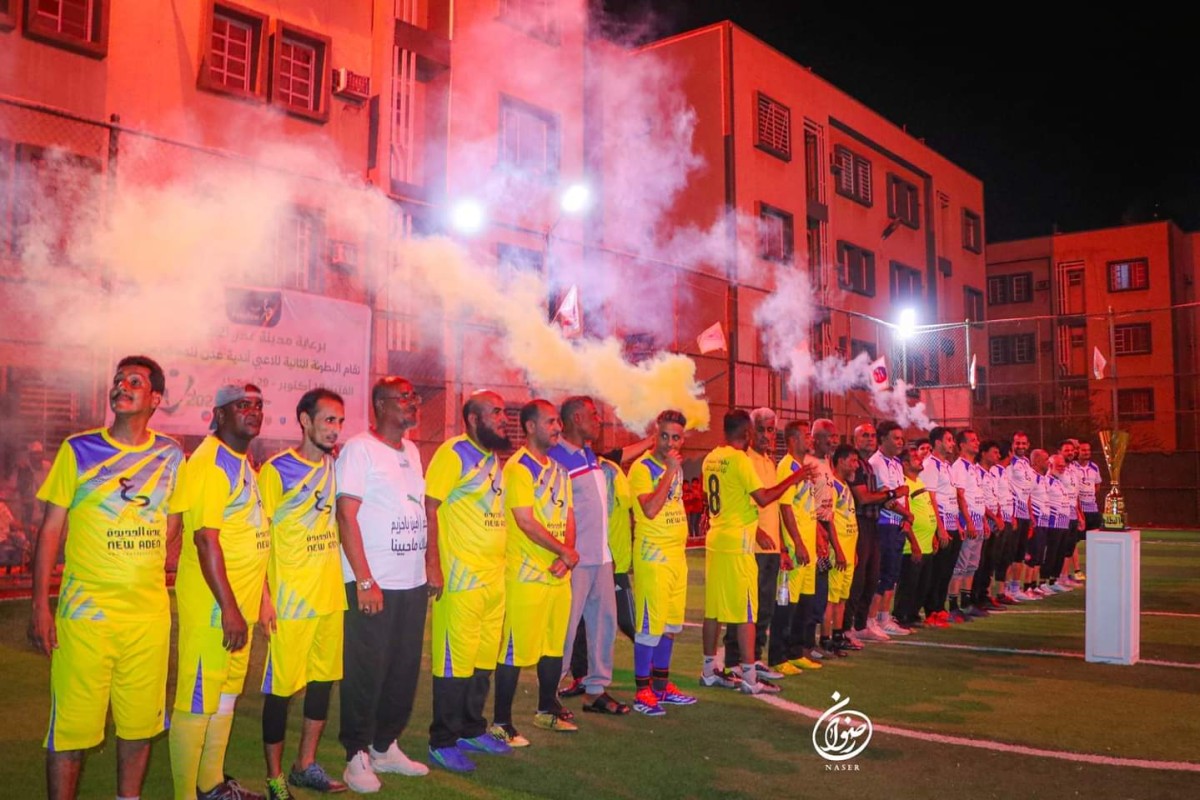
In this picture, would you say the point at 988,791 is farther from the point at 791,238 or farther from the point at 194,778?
the point at 791,238

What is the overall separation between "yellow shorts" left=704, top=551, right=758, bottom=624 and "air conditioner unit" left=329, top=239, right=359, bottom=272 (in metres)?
9.22

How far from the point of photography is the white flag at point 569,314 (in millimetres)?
14023

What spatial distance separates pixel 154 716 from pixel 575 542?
Answer: 292 cm

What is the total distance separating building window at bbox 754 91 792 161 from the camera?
25.6m

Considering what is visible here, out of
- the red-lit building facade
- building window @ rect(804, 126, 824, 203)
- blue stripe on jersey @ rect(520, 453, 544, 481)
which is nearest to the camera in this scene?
blue stripe on jersey @ rect(520, 453, 544, 481)

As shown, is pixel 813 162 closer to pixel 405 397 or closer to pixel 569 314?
pixel 569 314

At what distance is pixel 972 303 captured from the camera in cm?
3781

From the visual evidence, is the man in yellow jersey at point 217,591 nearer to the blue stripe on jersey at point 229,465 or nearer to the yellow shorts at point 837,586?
the blue stripe on jersey at point 229,465

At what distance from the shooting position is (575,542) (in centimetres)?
638

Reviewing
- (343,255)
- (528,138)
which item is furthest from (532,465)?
(528,138)

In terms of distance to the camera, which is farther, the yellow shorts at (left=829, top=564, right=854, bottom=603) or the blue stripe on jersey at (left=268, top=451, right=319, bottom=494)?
the yellow shorts at (left=829, top=564, right=854, bottom=603)

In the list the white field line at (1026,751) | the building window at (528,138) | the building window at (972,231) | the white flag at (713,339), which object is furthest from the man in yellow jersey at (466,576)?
the building window at (972,231)

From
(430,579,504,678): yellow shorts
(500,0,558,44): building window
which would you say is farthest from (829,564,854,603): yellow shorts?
(500,0,558,44): building window

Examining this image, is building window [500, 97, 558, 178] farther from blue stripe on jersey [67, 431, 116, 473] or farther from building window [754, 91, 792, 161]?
blue stripe on jersey [67, 431, 116, 473]
